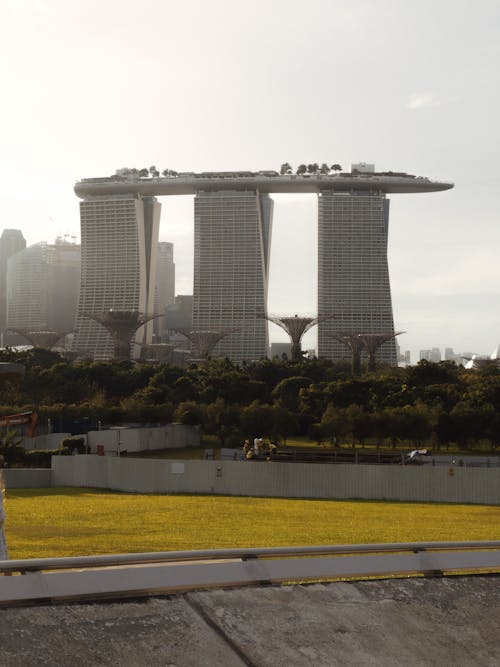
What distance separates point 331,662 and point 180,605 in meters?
1.04

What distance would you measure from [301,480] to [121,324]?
115049 millimetres

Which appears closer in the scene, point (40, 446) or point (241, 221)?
point (40, 446)

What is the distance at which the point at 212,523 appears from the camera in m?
18.3

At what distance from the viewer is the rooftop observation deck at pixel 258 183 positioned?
173375mm

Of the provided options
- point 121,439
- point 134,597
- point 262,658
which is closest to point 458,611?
point 262,658

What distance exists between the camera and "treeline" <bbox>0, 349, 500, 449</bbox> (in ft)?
157

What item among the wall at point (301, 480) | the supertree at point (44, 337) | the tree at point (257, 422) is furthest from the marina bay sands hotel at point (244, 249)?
the wall at point (301, 480)

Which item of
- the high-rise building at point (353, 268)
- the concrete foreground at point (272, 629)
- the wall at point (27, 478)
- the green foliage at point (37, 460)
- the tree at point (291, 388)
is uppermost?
the high-rise building at point (353, 268)

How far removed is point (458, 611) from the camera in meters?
6.32

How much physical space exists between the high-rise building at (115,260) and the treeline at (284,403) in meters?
94.4

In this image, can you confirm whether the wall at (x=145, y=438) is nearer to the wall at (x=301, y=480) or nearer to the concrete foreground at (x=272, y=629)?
the wall at (x=301, y=480)

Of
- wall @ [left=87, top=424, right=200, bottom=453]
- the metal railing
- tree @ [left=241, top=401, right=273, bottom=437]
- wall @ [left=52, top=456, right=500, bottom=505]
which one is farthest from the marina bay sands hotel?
the metal railing

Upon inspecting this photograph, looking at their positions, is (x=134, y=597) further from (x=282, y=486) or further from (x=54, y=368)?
(x=54, y=368)

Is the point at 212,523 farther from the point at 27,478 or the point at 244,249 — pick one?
the point at 244,249
